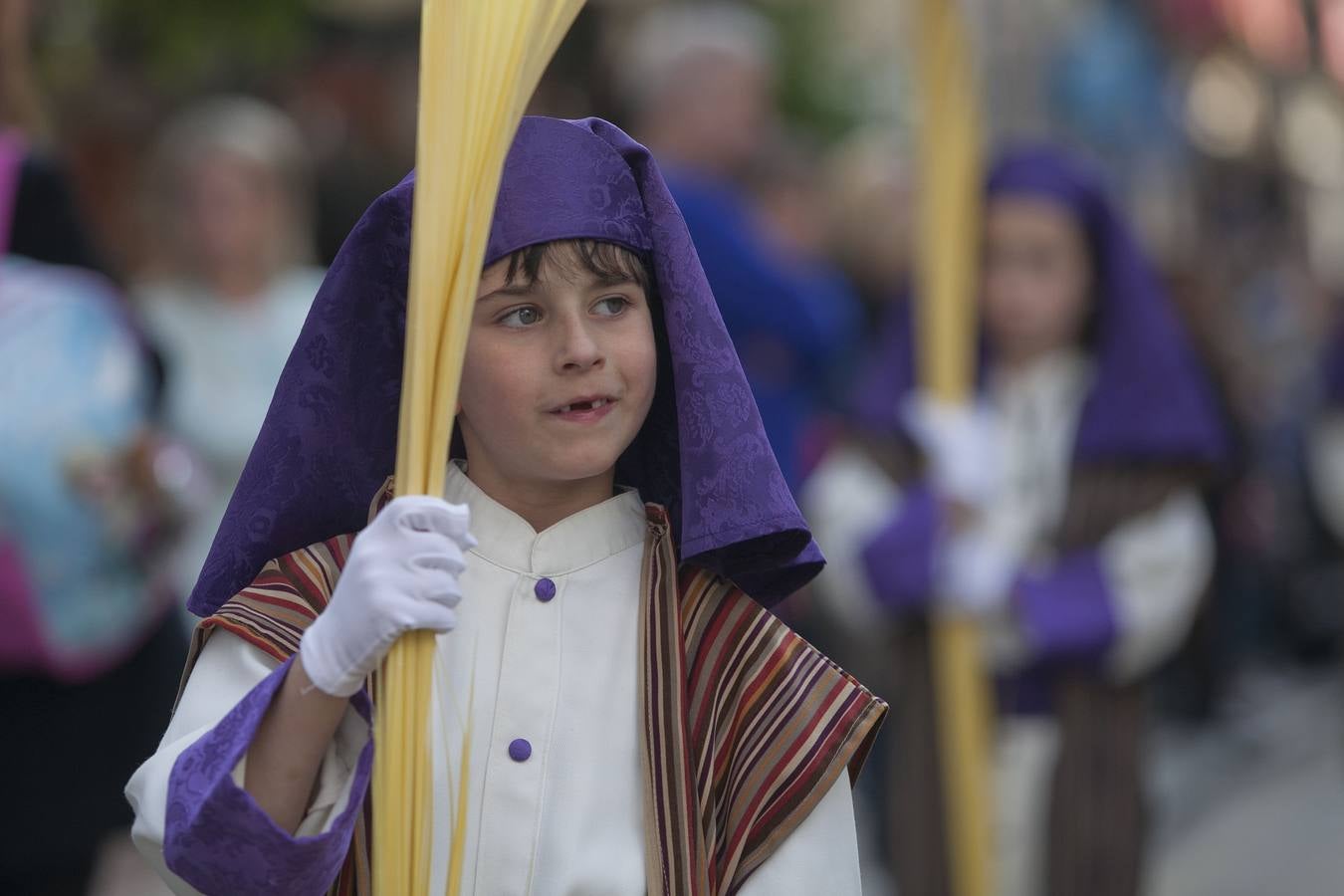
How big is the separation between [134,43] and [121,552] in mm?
4905

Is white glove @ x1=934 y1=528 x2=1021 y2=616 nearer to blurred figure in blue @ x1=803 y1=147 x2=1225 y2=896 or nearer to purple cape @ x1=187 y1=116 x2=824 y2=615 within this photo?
blurred figure in blue @ x1=803 y1=147 x2=1225 y2=896

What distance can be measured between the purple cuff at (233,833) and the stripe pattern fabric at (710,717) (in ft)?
0.50

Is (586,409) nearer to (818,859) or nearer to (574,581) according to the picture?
(574,581)

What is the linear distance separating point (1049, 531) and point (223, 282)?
2.28m

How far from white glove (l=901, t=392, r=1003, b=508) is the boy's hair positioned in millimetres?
2412

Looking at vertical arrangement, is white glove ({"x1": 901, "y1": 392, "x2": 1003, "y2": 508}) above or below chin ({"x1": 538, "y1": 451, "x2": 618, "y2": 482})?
above

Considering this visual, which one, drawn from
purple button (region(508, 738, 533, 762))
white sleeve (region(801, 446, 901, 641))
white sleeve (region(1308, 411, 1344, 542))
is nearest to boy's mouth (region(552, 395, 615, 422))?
purple button (region(508, 738, 533, 762))

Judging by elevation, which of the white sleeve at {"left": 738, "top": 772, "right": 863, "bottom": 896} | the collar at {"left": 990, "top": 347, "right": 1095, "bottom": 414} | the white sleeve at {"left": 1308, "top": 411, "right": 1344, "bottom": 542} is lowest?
the white sleeve at {"left": 738, "top": 772, "right": 863, "bottom": 896}

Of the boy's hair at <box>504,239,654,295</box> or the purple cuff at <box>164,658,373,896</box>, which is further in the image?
the boy's hair at <box>504,239,654,295</box>

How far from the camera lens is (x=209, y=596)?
2.41m

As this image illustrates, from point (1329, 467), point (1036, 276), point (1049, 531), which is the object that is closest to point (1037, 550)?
point (1049, 531)

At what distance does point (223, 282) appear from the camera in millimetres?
5383

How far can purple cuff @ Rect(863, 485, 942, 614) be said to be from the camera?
4.68m

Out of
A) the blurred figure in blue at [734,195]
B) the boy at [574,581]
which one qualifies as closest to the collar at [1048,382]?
the blurred figure in blue at [734,195]
